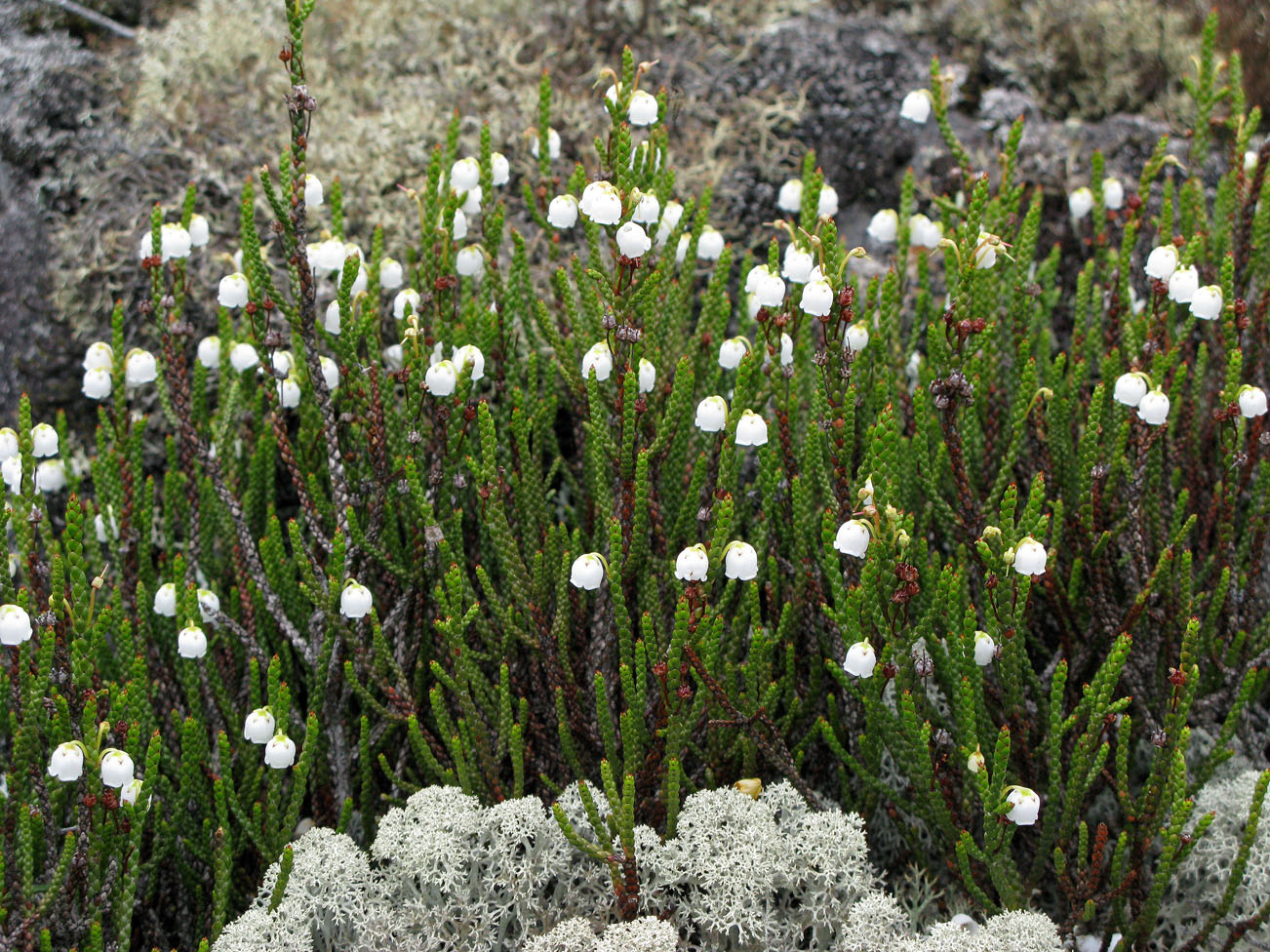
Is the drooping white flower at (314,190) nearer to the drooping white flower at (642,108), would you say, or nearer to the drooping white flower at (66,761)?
the drooping white flower at (642,108)

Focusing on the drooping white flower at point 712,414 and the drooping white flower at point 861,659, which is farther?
the drooping white flower at point 712,414

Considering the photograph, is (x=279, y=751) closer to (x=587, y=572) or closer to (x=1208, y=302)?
(x=587, y=572)

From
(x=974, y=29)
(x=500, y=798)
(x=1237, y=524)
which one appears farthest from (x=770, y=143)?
(x=500, y=798)

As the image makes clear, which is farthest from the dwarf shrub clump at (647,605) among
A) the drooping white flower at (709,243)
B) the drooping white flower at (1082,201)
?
the drooping white flower at (1082,201)

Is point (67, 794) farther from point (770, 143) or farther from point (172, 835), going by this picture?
point (770, 143)

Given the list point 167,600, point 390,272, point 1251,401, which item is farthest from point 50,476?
point 1251,401

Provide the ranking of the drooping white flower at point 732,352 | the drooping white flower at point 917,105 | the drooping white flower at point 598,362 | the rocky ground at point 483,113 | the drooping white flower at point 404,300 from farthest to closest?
the rocky ground at point 483,113 < the drooping white flower at point 917,105 < the drooping white flower at point 404,300 < the drooping white flower at point 732,352 < the drooping white flower at point 598,362

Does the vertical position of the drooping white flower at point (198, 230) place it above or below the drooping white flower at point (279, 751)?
above
